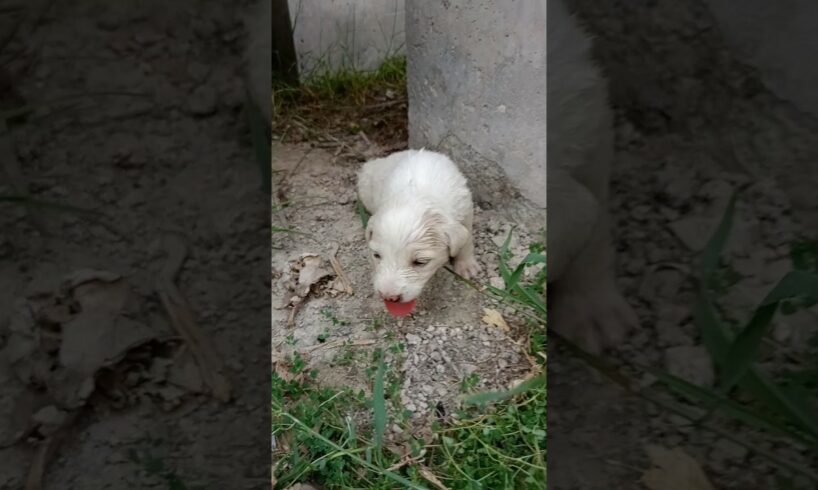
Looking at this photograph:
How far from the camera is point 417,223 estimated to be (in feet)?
6.88

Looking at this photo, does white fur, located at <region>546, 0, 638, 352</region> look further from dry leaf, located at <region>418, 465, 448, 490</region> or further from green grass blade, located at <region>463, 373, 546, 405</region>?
dry leaf, located at <region>418, 465, 448, 490</region>

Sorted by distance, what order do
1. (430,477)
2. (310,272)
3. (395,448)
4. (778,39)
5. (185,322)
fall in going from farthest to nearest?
(310,272), (395,448), (430,477), (185,322), (778,39)

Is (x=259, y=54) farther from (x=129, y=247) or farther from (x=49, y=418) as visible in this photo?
(x=49, y=418)

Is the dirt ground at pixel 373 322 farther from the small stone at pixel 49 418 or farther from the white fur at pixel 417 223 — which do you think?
the small stone at pixel 49 418

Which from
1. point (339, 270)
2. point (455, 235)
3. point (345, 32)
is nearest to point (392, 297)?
point (455, 235)

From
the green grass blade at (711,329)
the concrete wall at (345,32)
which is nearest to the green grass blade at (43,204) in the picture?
the green grass blade at (711,329)

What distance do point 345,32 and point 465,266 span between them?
4.91ft

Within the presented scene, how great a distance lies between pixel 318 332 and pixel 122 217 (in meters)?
1.33

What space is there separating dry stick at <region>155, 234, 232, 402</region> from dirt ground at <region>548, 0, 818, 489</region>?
34cm

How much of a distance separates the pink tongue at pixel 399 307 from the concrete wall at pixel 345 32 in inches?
64.3

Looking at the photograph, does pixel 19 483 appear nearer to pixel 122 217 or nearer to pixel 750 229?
pixel 122 217

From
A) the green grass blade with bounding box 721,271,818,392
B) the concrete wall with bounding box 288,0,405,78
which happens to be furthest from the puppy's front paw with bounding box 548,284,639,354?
the concrete wall with bounding box 288,0,405,78

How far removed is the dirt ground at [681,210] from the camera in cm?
76

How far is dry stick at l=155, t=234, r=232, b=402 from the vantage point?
0.83 m
